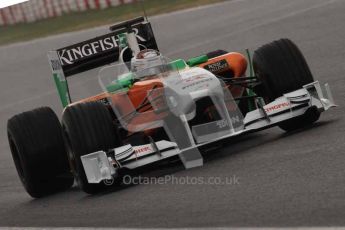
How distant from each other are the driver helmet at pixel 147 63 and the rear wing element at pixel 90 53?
0.55m

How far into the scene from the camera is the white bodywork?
8664 mm

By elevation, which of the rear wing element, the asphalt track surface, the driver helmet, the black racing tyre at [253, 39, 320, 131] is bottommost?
the asphalt track surface

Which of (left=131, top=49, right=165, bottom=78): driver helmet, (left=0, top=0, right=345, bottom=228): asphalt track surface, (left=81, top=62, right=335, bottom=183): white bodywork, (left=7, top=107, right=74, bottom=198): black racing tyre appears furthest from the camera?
(left=131, top=49, right=165, bottom=78): driver helmet

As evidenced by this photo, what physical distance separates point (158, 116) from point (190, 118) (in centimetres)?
40

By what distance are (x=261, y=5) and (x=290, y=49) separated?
542 inches

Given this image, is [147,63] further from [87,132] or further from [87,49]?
[87,132]

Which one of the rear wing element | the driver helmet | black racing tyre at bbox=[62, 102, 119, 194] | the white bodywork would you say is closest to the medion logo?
the rear wing element

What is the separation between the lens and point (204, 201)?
7.12 metres

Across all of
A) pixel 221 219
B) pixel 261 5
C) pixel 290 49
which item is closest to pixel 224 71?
pixel 290 49

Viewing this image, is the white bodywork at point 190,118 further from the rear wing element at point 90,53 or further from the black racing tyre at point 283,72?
the rear wing element at point 90,53

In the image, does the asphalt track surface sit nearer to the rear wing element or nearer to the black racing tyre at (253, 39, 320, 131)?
the black racing tyre at (253, 39, 320, 131)

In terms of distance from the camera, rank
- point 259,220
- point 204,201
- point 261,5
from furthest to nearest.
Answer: point 261,5 → point 204,201 → point 259,220

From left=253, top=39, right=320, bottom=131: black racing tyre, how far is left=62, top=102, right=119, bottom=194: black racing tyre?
5.19 ft

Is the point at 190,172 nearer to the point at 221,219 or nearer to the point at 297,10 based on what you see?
the point at 221,219
